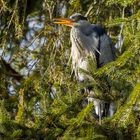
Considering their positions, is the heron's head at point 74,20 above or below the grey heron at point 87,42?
above

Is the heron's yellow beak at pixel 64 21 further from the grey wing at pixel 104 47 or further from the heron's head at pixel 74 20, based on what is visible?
the grey wing at pixel 104 47

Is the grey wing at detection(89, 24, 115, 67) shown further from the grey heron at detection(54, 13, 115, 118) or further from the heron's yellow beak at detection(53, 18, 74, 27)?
the heron's yellow beak at detection(53, 18, 74, 27)

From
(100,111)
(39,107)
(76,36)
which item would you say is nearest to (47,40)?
(76,36)

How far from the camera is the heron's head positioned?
163 inches


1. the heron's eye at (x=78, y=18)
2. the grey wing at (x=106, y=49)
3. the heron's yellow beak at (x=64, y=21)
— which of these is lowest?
the grey wing at (x=106, y=49)

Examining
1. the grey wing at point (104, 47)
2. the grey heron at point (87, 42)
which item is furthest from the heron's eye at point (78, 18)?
the grey wing at point (104, 47)

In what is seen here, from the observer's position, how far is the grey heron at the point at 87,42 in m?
4.19

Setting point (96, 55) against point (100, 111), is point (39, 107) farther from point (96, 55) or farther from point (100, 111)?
point (96, 55)

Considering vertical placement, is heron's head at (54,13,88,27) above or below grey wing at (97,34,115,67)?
above

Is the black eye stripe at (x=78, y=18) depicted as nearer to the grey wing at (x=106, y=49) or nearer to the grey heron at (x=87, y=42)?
the grey heron at (x=87, y=42)

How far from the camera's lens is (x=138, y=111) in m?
2.35

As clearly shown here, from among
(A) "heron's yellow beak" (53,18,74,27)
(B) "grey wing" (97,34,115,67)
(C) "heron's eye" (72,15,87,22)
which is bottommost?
(B) "grey wing" (97,34,115,67)

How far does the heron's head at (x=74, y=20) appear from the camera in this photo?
13.6 feet

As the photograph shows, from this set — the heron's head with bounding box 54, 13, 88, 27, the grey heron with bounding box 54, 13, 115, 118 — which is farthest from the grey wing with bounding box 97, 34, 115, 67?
the heron's head with bounding box 54, 13, 88, 27
